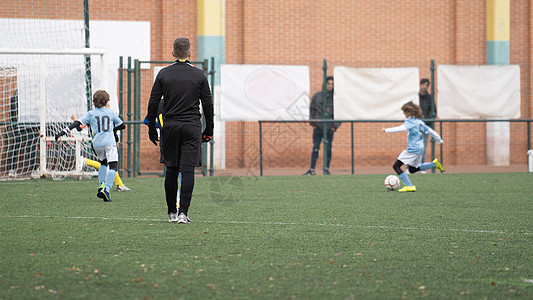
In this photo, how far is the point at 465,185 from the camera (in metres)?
13.2

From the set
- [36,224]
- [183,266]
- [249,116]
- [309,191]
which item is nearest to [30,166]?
[249,116]

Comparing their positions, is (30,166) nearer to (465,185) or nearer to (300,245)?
(465,185)

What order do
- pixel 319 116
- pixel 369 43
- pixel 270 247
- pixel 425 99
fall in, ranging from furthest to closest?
1. pixel 369 43
2. pixel 425 99
3. pixel 319 116
4. pixel 270 247

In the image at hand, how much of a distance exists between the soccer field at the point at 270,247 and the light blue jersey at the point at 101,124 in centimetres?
84

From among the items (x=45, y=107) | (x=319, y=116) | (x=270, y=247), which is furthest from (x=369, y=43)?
(x=270, y=247)

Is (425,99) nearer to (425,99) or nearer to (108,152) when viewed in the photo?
(425,99)

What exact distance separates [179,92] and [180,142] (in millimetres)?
481

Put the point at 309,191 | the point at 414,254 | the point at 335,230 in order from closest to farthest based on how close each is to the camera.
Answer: the point at 414,254 → the point at 335,230 → the point at 309,191

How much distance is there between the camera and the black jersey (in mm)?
7062

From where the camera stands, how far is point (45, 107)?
48.3 ft

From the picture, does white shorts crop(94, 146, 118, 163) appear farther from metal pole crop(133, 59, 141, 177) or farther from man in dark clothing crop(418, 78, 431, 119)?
man in dark clothing crop(418, 78, 431, 119)

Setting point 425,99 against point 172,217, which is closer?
point 172,217

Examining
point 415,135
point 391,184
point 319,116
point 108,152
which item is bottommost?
point 391,184

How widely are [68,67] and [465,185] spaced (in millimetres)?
8430
